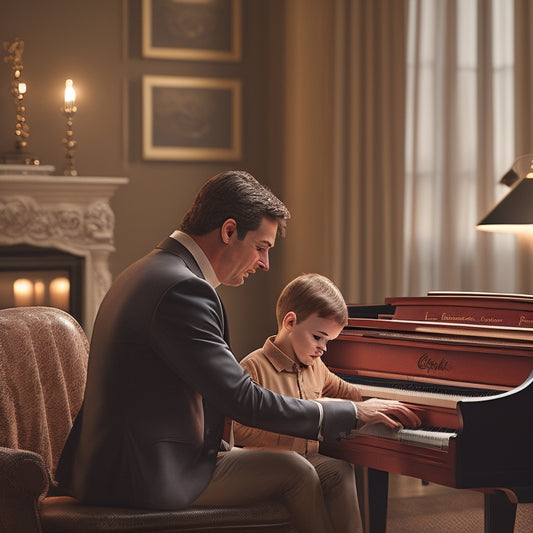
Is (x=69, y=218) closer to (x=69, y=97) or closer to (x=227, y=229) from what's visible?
(x=69, y=97)

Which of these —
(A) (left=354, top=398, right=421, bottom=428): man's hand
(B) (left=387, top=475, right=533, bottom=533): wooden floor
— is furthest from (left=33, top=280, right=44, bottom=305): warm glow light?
(A) (left=354, top=398, right=421, bottom=428): man's hand

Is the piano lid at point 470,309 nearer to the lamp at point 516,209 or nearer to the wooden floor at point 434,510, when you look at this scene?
the lamp at point 516,209

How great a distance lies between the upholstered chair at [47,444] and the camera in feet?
6.27

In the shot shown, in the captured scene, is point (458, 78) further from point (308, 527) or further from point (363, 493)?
point (308, 527)

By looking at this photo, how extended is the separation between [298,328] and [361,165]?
8.07ft

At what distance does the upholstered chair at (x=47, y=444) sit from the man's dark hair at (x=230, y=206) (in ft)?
1.88

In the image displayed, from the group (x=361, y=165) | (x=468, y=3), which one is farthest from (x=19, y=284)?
(x=468, y=3)

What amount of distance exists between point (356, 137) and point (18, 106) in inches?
76.0

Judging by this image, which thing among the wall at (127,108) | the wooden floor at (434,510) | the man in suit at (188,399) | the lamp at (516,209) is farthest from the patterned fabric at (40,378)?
the wall at (127,108)

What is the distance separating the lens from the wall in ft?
16.7

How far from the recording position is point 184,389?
1.94m

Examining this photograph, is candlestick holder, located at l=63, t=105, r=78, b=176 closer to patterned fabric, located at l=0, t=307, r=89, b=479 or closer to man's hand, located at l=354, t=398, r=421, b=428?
patterned fabric, located at l=0, t=307, r=89, b=479

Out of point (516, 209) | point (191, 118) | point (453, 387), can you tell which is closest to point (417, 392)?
point (453, 387)

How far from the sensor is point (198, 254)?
207cm
